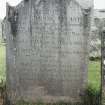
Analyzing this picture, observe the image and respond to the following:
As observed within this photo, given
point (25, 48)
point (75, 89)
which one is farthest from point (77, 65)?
point (25, 48)

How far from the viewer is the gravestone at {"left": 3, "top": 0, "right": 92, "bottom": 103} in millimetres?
8617

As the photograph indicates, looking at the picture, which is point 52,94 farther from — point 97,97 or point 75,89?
point 97,97

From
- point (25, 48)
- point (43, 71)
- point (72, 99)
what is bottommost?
point (72, 99)

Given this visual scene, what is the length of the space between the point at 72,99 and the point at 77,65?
2.79ft

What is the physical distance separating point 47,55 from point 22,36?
0.77m

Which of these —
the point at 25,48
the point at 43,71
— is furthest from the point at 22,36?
the point at 43,71

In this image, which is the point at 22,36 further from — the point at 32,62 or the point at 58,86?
the point at 58,86

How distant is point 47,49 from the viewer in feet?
28.6

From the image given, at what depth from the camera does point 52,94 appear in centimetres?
880

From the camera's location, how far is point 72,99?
8.77 meters

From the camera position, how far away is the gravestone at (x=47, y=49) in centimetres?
862

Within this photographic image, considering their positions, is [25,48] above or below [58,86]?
above

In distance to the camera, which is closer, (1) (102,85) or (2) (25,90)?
(1) (102,85)

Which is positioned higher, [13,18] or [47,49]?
[13,18]
